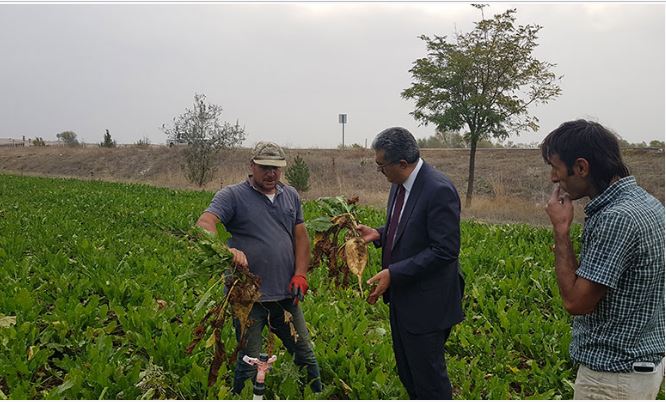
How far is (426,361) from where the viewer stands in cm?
295

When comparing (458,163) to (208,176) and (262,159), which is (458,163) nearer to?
(208,176)

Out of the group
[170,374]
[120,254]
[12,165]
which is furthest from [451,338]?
[12,165]

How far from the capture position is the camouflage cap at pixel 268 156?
331 centimetres

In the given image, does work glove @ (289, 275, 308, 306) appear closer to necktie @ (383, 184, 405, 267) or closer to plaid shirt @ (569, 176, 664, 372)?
necktie @ (383, 184, 405, 267)

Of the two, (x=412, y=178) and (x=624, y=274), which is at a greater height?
(x=412, y=178)

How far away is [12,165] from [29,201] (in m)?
38.2

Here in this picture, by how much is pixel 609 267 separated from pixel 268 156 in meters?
2.05

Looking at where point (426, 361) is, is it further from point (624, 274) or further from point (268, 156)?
point (268, 156)

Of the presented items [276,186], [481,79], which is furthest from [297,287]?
[481,79]

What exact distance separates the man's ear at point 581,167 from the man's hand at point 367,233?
157cm

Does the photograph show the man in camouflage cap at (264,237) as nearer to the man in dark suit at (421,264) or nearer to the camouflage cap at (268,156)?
the camouflage cap at (268,156)

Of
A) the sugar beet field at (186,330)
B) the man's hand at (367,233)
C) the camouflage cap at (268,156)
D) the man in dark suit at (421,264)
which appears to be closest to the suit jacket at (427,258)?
the man in dark suit at (421,264)

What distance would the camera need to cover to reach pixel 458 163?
1119 inches

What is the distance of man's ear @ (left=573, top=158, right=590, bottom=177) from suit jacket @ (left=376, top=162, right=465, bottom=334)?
0.82 meters
